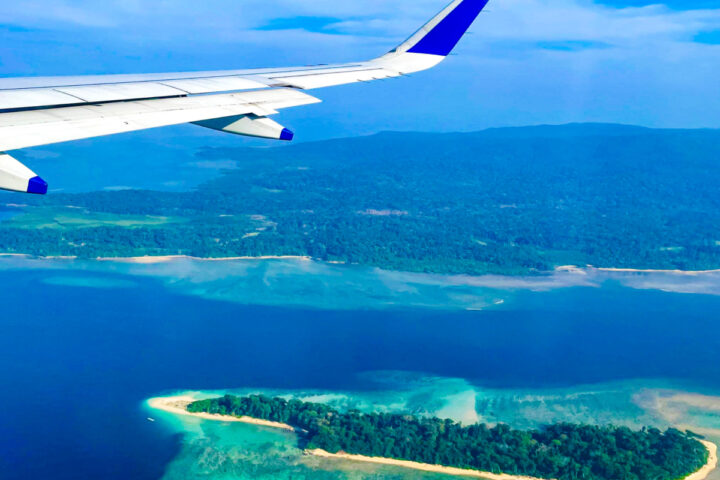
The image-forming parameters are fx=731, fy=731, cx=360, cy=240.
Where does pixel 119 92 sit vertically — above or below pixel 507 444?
above

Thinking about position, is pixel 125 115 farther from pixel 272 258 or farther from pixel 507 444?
pixel 272 258

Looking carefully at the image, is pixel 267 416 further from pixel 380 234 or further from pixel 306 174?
pixel 306 174

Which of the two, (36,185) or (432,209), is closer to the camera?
(36,185)

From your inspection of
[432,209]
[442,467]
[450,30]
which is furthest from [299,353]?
[432,209]

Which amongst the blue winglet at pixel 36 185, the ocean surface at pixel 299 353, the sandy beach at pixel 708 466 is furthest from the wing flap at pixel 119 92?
the sandy beach at pixel 708 466

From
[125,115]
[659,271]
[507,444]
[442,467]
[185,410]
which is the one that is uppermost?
[125,115]

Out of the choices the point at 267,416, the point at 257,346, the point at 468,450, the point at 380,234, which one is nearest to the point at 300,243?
the point at 380,234
